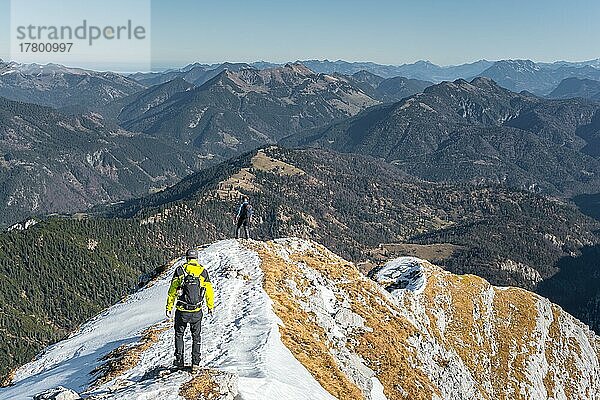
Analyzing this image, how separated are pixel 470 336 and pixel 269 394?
6046cm

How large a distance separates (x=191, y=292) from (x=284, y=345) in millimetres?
10414

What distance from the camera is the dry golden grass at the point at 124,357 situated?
29516 mm

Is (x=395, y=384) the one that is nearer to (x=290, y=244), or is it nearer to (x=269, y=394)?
(x=269, y=394)

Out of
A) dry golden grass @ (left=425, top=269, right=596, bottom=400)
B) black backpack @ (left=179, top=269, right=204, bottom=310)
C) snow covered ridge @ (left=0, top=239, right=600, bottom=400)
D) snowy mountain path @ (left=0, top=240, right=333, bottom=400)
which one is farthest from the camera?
dry golden grass @ (left=425, top=269, right=596, bottom=400)

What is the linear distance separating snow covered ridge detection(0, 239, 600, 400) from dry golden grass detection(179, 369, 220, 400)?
67 mm

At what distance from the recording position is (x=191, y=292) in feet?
80.5

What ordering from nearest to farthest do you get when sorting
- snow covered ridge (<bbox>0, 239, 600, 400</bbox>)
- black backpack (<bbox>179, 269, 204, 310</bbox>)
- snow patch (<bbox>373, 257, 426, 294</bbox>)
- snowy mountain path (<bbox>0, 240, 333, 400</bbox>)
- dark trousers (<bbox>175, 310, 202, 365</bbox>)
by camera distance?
black backpack (<bbox>179, 269, 204, 310</bbox>), dark trousers (<bbox>175, 310, 202, 365</bbox>), snowy mountain path (<bbox>0, 240, 333, 400</bbox>), snow covered ridge (<bbox>0, 239, 600, 400</bbox>), snow patch (<bbox>373, 257, 426, 294</bbox>)

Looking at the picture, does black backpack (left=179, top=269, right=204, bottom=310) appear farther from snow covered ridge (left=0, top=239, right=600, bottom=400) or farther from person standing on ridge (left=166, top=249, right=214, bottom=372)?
snow covered ridge (left=0, top=239, right=600, bottom=400)

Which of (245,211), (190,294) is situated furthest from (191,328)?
(245,211)

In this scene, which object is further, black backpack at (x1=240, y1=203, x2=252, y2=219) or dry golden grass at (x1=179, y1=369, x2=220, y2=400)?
black backpack at (x1=240, y1=203, x2=252, y2=219)

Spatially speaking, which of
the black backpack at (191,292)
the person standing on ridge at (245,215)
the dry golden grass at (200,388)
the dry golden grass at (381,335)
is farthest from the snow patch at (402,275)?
the dry golden grass at (200,388)

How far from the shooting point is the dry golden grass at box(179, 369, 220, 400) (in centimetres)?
2227

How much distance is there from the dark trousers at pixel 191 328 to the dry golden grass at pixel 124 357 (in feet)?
19.8

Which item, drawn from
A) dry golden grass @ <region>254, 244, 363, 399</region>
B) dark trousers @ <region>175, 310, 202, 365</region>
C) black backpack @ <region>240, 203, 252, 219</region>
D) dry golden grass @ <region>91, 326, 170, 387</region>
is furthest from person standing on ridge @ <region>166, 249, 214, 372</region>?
black backpack @ <region>240, 203, 252, 219</region>
